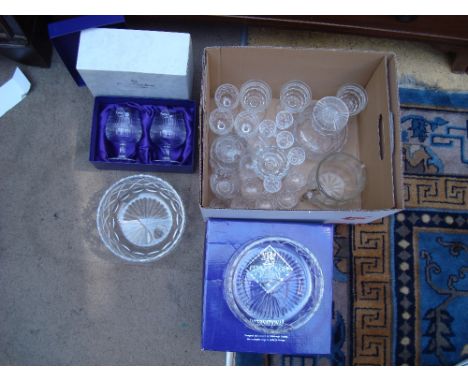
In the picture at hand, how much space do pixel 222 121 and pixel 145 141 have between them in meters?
0.21

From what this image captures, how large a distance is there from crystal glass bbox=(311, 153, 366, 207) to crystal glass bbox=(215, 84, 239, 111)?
0.26m

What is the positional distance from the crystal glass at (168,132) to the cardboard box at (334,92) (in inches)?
3.7

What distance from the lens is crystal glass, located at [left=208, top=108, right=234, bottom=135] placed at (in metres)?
0.99

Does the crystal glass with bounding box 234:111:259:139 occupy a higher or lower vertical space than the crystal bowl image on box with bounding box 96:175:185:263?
higher

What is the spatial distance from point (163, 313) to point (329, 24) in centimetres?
86

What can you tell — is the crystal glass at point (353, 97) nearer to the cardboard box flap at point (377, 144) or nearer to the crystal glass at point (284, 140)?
the cardboard box flap at point (377, 144)

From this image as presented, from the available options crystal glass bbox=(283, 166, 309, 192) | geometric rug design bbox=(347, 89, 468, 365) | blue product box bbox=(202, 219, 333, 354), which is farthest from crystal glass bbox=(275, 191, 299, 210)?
geometric rug design bbox=(347, 89, 468, 365)

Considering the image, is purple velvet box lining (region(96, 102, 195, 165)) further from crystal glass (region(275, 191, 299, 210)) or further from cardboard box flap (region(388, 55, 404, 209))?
cardboard box flap (region(388, 55, 404, 209))

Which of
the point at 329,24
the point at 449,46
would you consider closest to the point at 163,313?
the point at 329,24

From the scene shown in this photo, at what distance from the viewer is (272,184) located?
96 centimetres

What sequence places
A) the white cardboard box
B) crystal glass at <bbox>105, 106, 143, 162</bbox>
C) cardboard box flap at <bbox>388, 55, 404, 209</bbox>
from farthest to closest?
crystal glass at <bbox>105, 106, 143, 162</bbox> < the white cardboard box < cardboard box flap at <bbox>388, 55, 404, 209</bbox>

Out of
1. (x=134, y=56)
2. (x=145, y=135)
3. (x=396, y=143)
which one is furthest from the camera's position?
(x=145, y=135)

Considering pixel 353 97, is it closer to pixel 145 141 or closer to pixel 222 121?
pixel 222 121

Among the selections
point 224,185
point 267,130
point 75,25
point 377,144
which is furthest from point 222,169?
point 75,25
